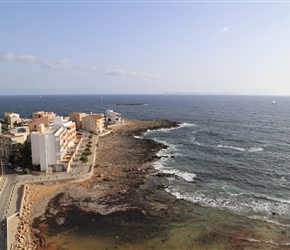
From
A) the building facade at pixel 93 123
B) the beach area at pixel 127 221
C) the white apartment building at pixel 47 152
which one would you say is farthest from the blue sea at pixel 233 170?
the white apartment building at pixel 47 152

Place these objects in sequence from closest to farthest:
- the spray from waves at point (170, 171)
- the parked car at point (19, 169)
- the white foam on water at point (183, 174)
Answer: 1. the parked car at point (19, 169)
2. the white foam on water at point (183, 174)
3. the spray from waves at point (170, 171)

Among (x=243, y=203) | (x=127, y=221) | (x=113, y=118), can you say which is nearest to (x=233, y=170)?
(x=243, y=203)

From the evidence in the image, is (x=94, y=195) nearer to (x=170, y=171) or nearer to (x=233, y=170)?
(x=170, y=171)

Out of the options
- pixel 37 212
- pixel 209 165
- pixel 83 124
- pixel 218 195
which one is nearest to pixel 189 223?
pixel 218 195

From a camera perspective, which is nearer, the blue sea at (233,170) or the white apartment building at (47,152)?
the blue sea at (233,170)

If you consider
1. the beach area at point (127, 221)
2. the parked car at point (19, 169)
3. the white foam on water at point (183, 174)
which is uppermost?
the parked car at point (19, 169)

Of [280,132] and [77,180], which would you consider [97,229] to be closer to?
[77,180]

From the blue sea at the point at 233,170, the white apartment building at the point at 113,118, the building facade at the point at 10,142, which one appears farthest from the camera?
the white apartment building at the point at 113,118

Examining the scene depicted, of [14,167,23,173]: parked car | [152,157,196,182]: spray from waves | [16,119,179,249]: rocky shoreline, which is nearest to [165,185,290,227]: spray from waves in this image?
[152,157,196,182]: spray from waves

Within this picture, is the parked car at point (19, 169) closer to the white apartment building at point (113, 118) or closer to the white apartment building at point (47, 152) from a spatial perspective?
the white apartment building at point (47, 152)
